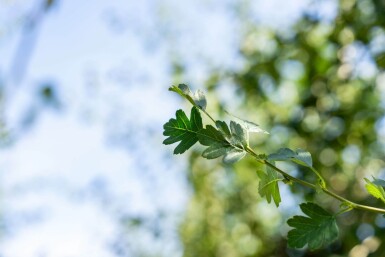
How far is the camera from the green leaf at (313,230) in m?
0.54

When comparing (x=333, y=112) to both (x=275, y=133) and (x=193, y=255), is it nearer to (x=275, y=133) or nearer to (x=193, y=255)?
(x=275, y=133)

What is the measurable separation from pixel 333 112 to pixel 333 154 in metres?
0.23

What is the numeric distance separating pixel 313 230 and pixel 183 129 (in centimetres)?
14

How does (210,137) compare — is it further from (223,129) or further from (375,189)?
(375,189)

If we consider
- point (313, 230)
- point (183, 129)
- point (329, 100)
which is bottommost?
point (313, 230)

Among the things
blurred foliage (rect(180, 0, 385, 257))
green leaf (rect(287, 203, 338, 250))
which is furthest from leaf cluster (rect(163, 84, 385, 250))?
blurred foliage (rect(180, 0, 385, 257))

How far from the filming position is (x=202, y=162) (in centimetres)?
307

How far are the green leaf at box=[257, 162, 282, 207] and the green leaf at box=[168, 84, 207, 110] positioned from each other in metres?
0.08

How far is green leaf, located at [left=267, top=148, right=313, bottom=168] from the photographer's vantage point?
0.51 metres

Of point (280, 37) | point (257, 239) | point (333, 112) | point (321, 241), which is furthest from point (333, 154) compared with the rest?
point (321, 241)

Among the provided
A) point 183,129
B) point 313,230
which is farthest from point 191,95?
point 313,230

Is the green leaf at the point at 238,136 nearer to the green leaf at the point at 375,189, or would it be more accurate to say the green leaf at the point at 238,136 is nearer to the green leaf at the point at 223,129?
the green leaf at the point at 223,129

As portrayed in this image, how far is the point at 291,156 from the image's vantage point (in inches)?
20.2

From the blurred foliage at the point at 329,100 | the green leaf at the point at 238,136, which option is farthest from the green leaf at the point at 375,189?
the blurred foliage at the point at 329,100
